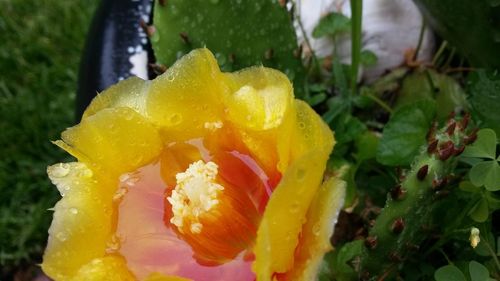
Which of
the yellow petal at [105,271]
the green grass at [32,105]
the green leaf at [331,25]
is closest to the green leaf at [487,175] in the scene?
the yellow petal at [105,271]

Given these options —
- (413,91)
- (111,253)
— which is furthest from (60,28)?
(111,253)

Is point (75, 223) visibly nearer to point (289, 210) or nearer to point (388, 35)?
point (289, 210)

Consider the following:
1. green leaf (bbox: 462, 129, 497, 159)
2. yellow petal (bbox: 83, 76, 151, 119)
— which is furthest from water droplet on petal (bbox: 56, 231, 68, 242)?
green leaf (bbox: 462, 129, 497, 159)

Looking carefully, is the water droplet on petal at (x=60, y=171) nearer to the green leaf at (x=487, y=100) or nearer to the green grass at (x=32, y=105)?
the green leaf at (x=487, y=100)

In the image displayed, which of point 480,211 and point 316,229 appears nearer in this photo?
point 316,229

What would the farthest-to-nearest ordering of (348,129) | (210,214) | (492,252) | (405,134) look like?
(348,129), (405,134), (492,252), (210,214)

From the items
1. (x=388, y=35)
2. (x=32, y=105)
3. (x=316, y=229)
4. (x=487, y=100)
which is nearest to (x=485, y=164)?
(x=487, y=100)

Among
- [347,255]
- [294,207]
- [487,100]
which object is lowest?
[347,255]

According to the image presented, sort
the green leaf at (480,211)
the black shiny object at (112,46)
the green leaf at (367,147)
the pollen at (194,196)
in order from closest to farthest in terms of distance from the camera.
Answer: the pollen at (194,196), the green leaf at (480,211), the green leaf at (367,147), the black shiny object at (112,46)
